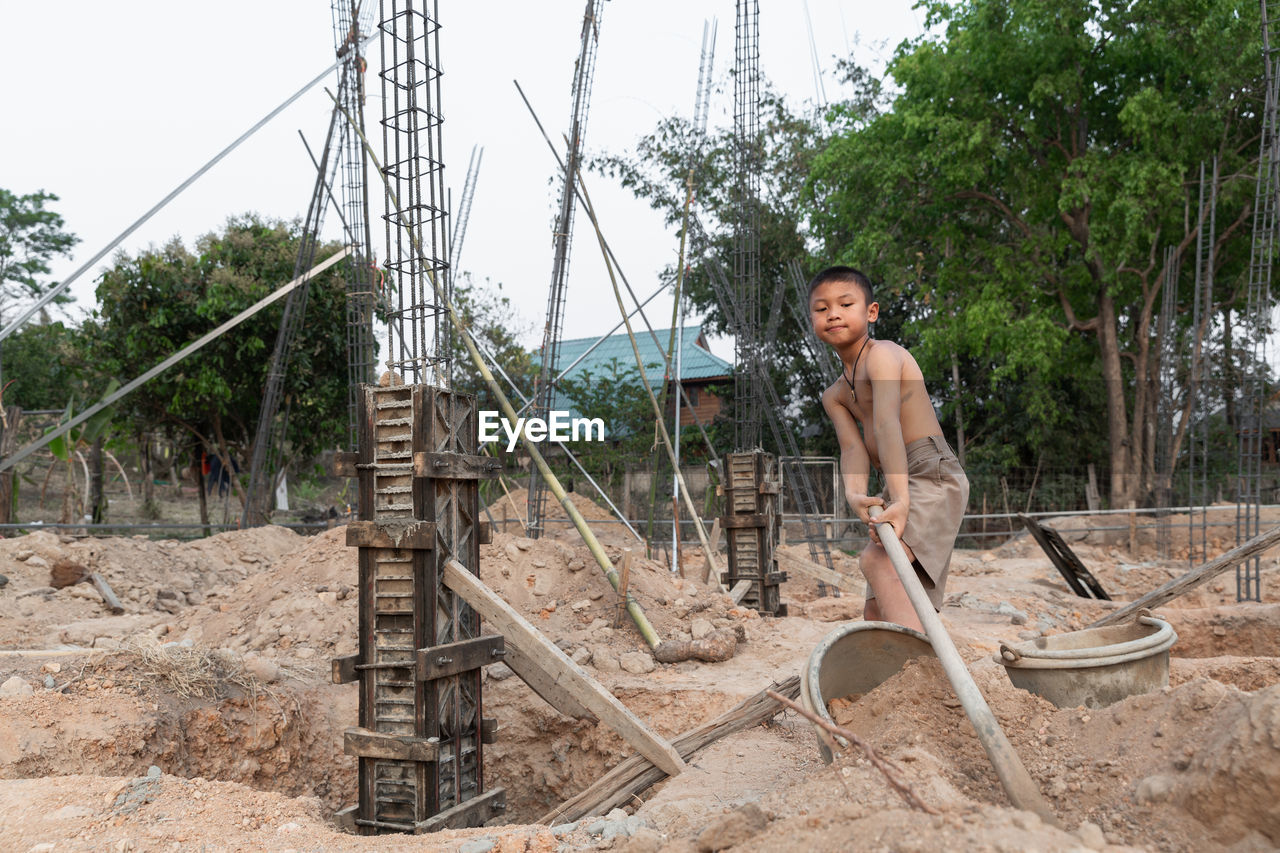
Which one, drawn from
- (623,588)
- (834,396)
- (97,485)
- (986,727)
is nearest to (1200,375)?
(623,588)

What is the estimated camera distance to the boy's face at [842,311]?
2.91 meters

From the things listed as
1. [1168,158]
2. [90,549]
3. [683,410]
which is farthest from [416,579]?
[683,410]

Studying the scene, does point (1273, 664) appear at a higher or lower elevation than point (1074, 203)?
lower

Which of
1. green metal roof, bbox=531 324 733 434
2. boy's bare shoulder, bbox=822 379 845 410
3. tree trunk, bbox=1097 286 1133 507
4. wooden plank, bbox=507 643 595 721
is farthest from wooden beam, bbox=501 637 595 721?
green metal roof, bbox=531 324 733 434

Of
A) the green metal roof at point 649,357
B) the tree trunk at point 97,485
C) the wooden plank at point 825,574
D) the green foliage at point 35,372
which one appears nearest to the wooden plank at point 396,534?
the wooden plank at point 825,574

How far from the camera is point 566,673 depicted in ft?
12.7

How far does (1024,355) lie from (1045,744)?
13.9 m

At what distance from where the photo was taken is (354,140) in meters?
11.0

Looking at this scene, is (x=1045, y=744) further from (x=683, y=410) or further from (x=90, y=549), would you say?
(x=683, y=410)

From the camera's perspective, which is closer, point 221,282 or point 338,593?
point 338,593

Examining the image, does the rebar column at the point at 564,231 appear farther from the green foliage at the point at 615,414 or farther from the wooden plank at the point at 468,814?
the green foliage at the point at 615,414

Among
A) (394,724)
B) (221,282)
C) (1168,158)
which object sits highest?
(1168,158)

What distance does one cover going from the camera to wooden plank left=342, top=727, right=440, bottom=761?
3.85m

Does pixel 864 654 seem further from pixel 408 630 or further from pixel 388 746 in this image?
pixel 388 746
